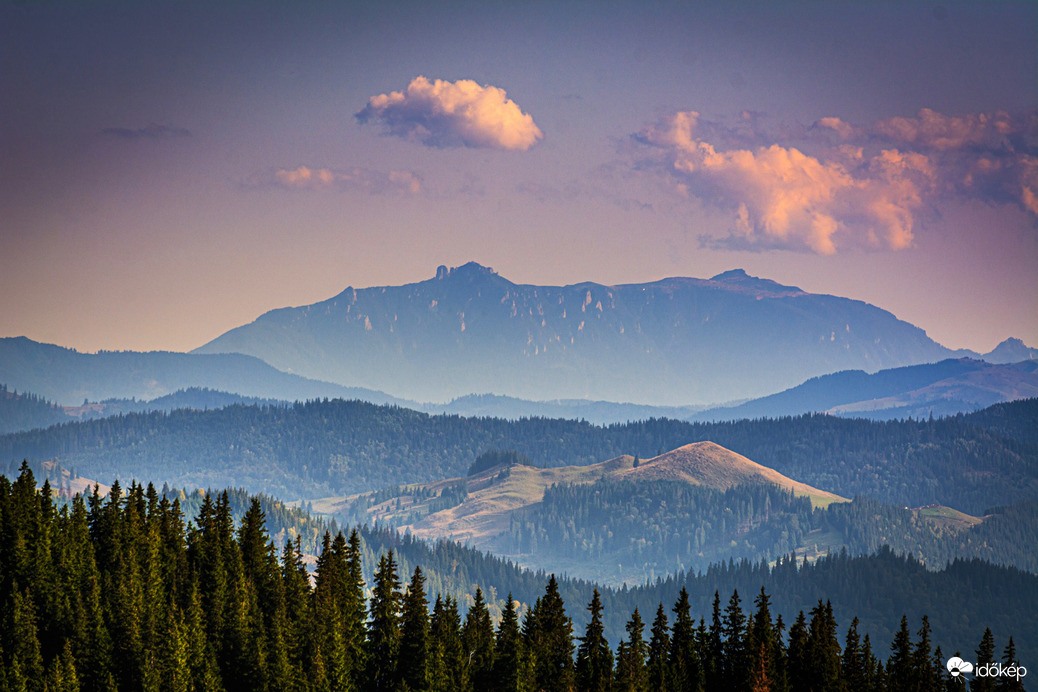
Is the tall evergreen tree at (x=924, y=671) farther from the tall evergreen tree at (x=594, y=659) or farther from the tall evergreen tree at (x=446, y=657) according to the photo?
the tall evergreen tree at (x=446, y=657)

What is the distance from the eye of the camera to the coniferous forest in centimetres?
10256

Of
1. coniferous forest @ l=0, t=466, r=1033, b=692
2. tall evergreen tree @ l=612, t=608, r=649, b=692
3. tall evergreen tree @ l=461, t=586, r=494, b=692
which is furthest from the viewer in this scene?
tall evergreen tree @ l=461, t=586, r=494, b=692

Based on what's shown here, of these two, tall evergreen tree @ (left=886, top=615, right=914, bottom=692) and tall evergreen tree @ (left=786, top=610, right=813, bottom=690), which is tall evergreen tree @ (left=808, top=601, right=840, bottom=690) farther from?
tall evergreen tree @ (left=886, top=615, right=914, bottom=692)

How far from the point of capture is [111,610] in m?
110

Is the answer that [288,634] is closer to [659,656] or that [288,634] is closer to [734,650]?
[659,656]

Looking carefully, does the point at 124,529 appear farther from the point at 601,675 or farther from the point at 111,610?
the point at 601,675

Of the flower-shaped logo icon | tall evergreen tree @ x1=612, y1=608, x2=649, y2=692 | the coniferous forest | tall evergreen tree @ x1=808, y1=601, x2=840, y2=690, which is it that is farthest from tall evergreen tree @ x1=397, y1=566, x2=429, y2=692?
the flower-shaped logo icon

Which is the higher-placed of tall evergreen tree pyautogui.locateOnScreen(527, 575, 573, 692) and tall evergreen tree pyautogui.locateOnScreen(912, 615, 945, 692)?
tall evergreen tree pyautogui.locateOnScreen(527, 575, 573, 692)

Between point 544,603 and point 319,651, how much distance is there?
19.4m

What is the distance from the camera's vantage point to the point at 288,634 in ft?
355

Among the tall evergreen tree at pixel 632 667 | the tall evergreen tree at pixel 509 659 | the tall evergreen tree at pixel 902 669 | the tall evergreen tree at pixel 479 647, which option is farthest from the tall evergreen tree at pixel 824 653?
the tall evergreen tree at pixel 509 659

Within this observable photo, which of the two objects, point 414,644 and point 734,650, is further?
point 734,650

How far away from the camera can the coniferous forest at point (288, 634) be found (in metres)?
103

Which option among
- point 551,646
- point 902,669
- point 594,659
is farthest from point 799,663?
point 551,646
